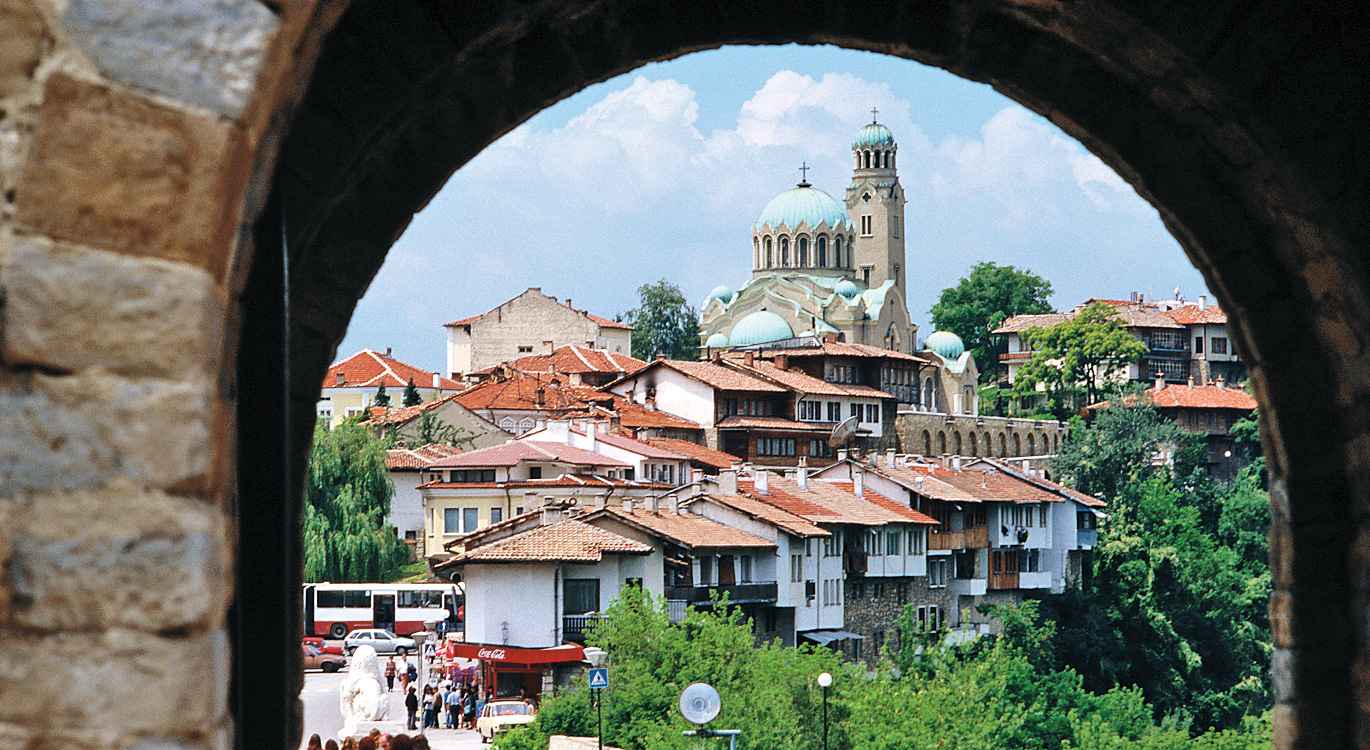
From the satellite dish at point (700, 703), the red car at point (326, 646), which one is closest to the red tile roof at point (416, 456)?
the red car at point (326, 646)

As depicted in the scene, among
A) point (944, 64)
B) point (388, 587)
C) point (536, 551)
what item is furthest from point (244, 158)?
point (388, 587)

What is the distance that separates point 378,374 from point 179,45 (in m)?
79.7

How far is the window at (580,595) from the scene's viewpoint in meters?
39.2

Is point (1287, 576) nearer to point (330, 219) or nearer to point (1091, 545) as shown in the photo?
point (330, 219)

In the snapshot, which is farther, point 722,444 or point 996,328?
point 996,328

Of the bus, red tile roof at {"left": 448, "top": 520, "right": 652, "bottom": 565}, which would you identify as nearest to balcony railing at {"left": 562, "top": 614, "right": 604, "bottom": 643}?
red tile roof at {"left": 448, "top": 520, "right": 652, "bottom": 565}

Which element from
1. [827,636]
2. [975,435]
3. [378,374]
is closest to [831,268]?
[975,435]

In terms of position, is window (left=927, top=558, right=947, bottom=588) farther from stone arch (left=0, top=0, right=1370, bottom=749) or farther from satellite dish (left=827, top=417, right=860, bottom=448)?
stone arch (left=0, top=0, right=1370, bottom=749)

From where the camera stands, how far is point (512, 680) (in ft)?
128

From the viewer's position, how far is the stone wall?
7981 cm

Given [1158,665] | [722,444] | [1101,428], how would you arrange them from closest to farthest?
[1158,665], [722,444], [1101,428]

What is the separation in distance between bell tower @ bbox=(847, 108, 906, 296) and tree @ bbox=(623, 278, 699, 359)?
18023 mm

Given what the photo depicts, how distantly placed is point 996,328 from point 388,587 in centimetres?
6280

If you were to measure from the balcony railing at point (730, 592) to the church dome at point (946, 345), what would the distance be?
54.7 metres
